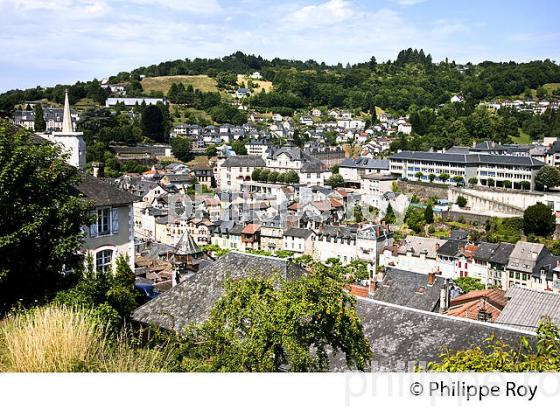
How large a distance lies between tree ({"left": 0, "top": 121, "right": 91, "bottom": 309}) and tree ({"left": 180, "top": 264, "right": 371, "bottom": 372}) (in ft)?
6.69

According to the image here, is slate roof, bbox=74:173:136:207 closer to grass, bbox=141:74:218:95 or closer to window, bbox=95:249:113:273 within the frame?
window, bbox=95:249:113:273

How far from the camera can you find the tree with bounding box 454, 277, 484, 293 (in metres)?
22.3

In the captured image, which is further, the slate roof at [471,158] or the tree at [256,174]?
the tree at [256,174]

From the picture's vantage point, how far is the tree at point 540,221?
30.2m

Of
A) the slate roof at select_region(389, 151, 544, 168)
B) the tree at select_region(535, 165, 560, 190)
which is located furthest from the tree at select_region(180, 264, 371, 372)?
the slate roof at select_region(389, 151, 544, 168)

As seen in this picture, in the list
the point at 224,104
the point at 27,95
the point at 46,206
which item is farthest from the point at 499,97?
the point at 46,206

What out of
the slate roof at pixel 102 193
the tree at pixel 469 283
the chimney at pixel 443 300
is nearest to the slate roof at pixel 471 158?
the tree at pixel 469 283

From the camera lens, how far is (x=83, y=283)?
5.79 metres

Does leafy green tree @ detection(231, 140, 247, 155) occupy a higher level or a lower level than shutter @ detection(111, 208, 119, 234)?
higher

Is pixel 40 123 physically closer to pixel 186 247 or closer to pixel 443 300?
pixel 186 247

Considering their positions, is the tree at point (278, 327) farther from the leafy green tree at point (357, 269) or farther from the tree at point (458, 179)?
the tree at point (458, 179)

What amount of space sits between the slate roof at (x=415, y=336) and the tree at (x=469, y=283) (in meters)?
15.4

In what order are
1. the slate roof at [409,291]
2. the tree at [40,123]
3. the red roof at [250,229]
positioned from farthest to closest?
the tree at [40,123], the red roof at [250,229], the slate roof at [409,291]

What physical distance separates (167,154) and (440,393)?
51.6m
